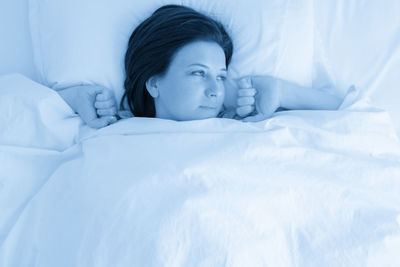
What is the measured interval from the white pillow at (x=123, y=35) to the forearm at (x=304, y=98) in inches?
2.2

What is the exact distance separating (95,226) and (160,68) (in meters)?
0.51

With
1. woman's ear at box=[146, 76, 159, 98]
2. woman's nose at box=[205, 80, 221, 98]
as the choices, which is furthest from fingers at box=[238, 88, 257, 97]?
woman's ear at box=[146, 76, 159, 98]

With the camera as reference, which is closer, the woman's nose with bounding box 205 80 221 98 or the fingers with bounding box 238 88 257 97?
the woman's nose with bounding box 205 80 221 98

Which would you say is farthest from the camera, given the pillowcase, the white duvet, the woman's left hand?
the woman's left hand

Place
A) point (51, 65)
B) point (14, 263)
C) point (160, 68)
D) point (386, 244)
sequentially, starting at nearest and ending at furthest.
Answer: point (386, 244)
point (14, 263)
point (160, 68)
point (51, 65)

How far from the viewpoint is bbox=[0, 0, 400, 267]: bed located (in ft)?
2.39

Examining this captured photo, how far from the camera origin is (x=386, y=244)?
0.73 meters

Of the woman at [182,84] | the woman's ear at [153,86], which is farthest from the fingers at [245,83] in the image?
the woman's ear at [153,86]

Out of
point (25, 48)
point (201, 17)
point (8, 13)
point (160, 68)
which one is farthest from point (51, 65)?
point (201, 17)

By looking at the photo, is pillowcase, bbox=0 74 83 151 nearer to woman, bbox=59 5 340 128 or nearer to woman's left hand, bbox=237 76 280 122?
woman, bbox=59 5 340 128

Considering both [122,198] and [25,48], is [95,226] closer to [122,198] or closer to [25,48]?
[122,198]

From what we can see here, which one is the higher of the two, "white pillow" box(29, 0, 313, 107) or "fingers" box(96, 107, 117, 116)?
"white pillow" box(29, 0, 313, 107)

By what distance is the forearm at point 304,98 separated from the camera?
113cm

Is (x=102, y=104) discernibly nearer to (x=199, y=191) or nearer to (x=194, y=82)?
(x=194, y=82)
